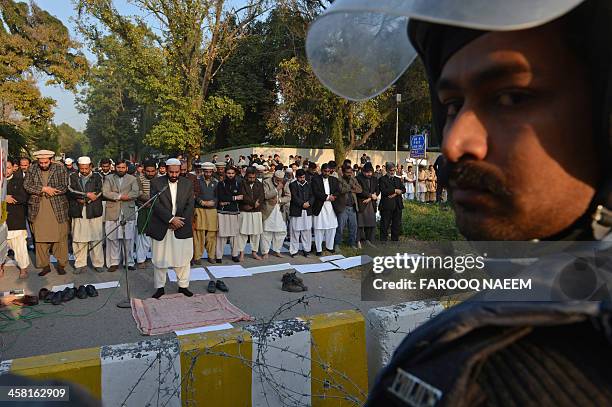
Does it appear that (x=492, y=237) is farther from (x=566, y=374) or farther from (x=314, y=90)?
(x=314, y=90)

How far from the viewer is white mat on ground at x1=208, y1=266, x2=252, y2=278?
24.8 ft

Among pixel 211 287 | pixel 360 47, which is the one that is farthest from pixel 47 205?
pixel 360 47

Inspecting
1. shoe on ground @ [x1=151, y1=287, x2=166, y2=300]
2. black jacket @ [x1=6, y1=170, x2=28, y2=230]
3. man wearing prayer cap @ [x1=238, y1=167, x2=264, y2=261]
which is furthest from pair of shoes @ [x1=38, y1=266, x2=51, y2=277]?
man wearing prayer cap @ [x1=238, y1=167, x2=264, y2=261]

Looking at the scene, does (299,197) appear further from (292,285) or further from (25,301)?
(25,301)

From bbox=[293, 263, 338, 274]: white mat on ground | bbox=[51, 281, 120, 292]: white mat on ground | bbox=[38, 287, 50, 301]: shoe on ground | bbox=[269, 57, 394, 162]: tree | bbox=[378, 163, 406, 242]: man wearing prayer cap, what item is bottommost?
bbox=[293, 263, 338, 274]: white mat on ground

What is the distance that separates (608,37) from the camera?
0.65m

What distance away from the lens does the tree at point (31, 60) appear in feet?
63.9

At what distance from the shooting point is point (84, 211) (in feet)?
24.3

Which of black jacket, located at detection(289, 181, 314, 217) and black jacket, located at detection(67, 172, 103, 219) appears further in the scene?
black jacket, located at detection(289, 181, 314, 217)

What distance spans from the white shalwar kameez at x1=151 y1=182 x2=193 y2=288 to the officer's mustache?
587cm

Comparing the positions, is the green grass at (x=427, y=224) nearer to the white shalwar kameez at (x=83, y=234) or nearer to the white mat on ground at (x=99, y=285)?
the white mat on ground at (x=99, y=285)

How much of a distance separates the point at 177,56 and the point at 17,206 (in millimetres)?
13589

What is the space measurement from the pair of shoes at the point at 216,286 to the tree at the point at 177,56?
13.5 m

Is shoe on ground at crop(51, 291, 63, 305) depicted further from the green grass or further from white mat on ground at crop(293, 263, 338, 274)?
the green grass
